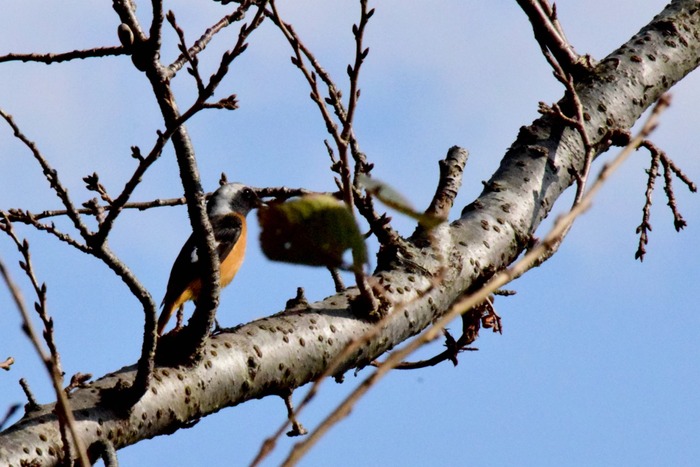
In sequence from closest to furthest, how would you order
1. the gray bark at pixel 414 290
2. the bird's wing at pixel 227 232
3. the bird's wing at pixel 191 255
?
1. the gray bark at pixel 414 290
2. the bird's wing at pixel 191 255
3. the bird's wing at pixel 227 232

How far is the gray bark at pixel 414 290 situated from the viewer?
289cm

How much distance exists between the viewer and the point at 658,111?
1026 millimetres

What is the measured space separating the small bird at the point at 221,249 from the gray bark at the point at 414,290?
1.41m

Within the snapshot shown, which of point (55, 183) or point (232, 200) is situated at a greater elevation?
point (232, 200)

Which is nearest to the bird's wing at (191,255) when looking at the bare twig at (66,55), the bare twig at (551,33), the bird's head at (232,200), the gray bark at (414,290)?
the bird's head at (232,200)

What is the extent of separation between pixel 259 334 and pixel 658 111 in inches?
95.4

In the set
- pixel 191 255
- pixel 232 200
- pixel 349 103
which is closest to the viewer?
pixel 349 103

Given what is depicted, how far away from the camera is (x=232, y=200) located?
7.90m

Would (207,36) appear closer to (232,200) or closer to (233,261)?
(233,261)

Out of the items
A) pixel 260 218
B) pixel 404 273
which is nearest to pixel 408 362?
pixel 404 273

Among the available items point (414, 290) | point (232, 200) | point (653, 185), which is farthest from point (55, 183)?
point (232, 200)

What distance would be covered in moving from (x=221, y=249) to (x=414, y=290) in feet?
11.7

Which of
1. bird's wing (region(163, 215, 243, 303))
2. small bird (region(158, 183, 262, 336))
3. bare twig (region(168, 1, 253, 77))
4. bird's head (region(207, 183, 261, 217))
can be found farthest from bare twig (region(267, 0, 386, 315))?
bird's head (region(207, 183, 261, 217))

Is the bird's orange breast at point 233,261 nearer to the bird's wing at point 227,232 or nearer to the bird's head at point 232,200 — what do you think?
the bird's wing at point 227,232
